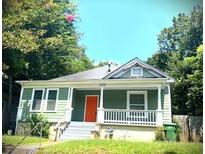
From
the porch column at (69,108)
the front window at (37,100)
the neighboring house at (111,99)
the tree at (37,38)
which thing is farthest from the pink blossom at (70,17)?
the porch column at (69,108)

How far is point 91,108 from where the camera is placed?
7270 millimetres

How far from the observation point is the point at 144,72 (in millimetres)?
7184

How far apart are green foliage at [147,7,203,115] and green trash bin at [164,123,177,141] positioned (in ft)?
1.63

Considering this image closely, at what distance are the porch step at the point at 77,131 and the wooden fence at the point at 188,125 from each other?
68.2 inches

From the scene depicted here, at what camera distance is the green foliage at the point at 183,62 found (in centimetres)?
511

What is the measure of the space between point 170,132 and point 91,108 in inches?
86.6

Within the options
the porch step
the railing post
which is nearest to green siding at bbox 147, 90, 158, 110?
the railing post

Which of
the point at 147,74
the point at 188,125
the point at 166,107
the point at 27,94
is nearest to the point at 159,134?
the point at 188,125

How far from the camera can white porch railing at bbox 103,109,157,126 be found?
643 centimetres

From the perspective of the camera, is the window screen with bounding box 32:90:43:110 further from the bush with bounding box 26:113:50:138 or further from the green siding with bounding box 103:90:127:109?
the green siding with bounding box 103:90:127:109

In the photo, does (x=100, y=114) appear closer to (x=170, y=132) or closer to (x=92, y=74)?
(x=92, y=74)

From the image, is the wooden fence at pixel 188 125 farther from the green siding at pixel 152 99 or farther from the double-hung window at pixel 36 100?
the double-hung window at pixel 36 100

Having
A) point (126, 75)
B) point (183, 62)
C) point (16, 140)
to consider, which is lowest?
point (16, 140)

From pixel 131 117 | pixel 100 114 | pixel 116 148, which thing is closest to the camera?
pixel 116 148
